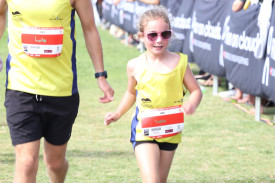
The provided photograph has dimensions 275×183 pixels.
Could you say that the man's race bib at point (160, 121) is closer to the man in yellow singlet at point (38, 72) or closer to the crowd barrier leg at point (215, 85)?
the man in yellow singlet at point (38, 72)

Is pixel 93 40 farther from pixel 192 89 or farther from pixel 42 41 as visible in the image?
pixel 192 89

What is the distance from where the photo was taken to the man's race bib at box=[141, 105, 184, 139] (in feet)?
15.4

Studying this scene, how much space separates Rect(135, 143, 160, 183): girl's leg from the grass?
5.35 ft

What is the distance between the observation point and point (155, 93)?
4.65 metres

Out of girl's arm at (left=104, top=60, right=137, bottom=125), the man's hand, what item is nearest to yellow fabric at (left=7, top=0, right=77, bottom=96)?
the man's hand

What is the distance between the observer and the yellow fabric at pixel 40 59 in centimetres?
451

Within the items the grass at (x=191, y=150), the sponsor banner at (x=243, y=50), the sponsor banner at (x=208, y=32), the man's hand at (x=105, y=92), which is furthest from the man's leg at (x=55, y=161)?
the sponsor banner at (x=208, y=32)

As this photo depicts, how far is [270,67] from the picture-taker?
871 cm

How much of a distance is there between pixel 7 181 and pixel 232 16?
566 cm

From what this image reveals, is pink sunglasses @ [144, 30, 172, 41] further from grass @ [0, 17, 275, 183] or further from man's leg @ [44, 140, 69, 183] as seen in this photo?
grass @ [0, 17, 275, 183]

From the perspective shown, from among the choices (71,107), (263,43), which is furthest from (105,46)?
(71,107)

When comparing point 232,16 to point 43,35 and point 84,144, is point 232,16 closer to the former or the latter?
point 84,144

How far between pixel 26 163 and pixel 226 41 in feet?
22.6

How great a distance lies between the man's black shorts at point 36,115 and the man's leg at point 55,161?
0.11 m
